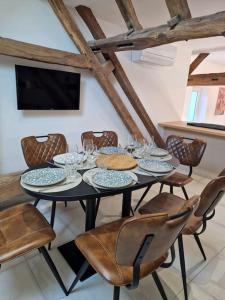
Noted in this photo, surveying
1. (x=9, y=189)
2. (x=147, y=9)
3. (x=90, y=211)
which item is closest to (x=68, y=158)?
(x=90, y=211)

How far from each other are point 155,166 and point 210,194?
51 centimetres

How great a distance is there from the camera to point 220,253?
1936 millimetres

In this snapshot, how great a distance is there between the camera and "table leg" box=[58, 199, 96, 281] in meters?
1.63

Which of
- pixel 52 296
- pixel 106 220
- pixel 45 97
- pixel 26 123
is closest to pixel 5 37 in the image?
pixel 45 97

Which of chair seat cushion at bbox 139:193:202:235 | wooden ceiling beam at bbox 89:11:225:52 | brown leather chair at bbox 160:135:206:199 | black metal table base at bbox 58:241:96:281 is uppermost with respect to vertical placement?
wooden ceiling beam at bbox 89:11:225:52

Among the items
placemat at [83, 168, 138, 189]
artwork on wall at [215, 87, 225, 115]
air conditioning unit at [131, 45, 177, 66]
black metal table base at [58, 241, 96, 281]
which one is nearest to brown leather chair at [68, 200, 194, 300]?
placemat at [83, 168, 138, 189]

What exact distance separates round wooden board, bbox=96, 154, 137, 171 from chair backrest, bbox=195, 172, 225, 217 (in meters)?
0.59

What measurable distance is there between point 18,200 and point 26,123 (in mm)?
974

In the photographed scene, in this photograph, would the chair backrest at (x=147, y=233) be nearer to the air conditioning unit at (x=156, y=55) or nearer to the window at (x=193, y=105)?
the air conditioning unit at (x=156, y=55)

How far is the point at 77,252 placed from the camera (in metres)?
1.82

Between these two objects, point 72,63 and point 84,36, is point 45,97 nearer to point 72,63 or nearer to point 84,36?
point 72,63

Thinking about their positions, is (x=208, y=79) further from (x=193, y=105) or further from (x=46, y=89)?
(x=46, y=89)

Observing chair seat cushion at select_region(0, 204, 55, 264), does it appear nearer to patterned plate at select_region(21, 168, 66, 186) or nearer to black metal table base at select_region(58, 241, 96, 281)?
patterned plate at select_region(21, 168, 66, 186)

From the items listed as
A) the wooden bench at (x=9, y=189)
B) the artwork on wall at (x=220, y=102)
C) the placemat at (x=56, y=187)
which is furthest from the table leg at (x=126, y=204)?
the artwork on wall at (x=220, y=102)
